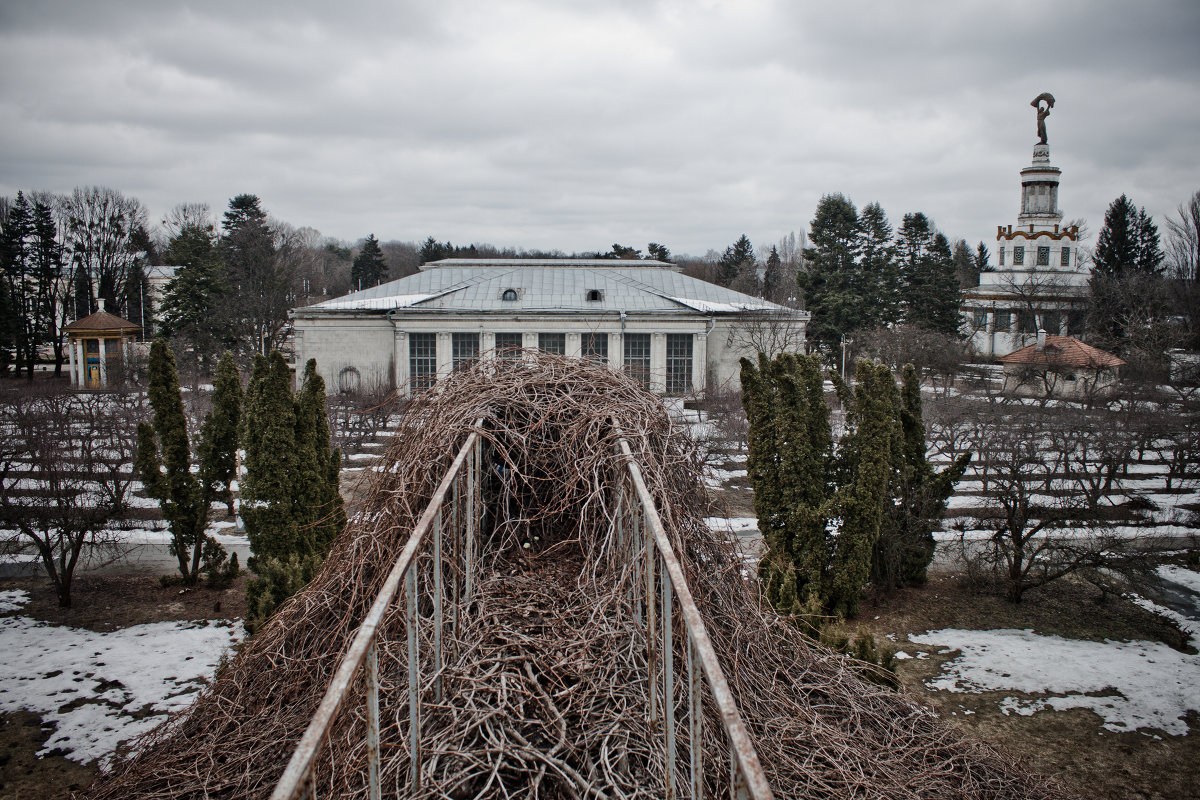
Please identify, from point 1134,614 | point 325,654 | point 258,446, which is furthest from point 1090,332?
point 325,654

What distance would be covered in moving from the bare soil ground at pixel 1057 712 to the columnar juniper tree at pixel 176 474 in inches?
425

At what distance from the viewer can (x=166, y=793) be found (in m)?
3.52

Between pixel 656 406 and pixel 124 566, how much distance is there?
12719mm

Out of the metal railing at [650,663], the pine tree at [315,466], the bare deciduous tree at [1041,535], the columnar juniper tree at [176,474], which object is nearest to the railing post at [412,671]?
the metal railing at [650,663]

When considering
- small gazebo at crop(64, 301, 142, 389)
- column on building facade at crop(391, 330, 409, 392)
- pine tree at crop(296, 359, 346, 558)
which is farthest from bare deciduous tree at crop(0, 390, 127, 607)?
small gazebo at crop(64, 301, 142, 389)

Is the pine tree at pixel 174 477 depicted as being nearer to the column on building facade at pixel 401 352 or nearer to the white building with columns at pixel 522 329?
the white building with columns at pixel 522 329

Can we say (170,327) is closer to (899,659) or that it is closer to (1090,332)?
(899,659)

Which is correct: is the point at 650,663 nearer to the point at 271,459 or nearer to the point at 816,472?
the point at 816,472

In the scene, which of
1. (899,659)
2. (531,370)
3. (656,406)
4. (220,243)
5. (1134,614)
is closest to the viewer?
(656,406)

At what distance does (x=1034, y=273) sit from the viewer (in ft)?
148

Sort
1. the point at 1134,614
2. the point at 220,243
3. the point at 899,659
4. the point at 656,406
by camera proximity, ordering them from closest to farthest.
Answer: the point at 656,406 < the point at 899,659 < the point at 1134,614 < the point at 220,243

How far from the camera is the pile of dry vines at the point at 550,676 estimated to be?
3.29 m

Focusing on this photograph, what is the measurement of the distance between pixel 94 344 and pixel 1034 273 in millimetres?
56516

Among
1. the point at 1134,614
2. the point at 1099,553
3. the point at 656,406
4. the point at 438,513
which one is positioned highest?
the point at 656,406
